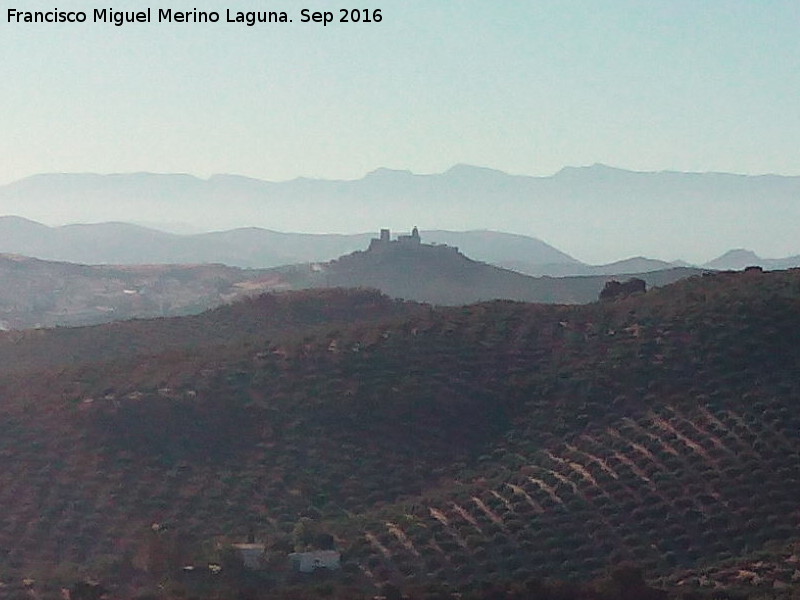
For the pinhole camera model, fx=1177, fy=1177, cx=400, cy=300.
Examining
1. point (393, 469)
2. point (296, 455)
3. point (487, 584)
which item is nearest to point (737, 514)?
point (487, 584)

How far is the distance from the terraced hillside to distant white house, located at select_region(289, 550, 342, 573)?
13.4 inches

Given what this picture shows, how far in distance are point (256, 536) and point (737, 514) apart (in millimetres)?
10297

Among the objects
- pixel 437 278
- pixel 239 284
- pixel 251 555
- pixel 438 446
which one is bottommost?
pixel 251 555

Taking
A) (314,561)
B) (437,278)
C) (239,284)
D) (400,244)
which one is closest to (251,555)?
(314,561)

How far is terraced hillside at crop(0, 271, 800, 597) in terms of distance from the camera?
24047 millimetres

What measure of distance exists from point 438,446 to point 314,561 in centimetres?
919

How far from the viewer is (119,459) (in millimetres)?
30875

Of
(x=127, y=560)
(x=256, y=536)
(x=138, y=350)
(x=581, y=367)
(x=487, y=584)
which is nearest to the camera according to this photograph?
(x=487, y=584)

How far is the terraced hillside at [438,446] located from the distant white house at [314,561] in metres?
0.34

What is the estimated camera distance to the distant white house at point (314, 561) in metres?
22.9

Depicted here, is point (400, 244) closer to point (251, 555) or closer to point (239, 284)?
point (239, 284)

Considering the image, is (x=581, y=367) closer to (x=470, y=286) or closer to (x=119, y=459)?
(x=119, y=459)

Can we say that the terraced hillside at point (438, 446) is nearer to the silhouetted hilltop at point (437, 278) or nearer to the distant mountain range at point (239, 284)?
the distant mountain range at point (239, 284)

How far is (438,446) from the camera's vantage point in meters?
31.7
